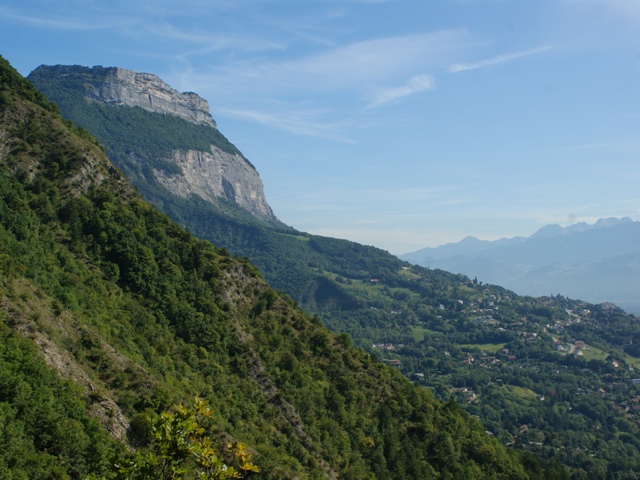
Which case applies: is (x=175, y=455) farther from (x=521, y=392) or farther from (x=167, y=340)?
(x=521, y=392)

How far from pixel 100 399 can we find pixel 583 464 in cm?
10185

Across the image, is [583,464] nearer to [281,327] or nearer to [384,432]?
[384,432]

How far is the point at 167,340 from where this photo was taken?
152ft

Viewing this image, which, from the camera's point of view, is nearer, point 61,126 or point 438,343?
point 61,126

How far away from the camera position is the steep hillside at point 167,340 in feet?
105

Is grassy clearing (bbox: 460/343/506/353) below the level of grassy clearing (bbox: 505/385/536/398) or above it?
above

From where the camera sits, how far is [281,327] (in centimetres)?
5862

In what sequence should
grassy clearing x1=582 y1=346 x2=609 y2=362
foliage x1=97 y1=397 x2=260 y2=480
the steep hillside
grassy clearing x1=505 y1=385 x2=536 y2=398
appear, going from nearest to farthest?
foliage x1=97 y1=397 x2=260 y2=480, the steep hillside, grassy clearing x1=505 y1=385 x2=536 y2=398, grassy clearing x1=582 y1=346 x2=609 y2=362

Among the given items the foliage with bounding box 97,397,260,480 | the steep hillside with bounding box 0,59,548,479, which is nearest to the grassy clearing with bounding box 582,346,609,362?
the steep hillside with bounding box 0,59,548,479

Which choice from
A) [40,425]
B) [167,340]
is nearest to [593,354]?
[167,340]

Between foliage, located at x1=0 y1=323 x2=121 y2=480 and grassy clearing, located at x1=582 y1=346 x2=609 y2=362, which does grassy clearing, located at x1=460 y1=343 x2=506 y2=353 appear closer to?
grassy clearing, located at x1=582 y1=346 x2=609 y2=362

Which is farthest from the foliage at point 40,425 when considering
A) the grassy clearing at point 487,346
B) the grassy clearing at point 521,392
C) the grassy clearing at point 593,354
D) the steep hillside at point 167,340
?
the grassy clearing at point 593,354

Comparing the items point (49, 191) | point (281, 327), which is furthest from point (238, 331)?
point (49, 191)

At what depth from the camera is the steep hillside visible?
105ft
